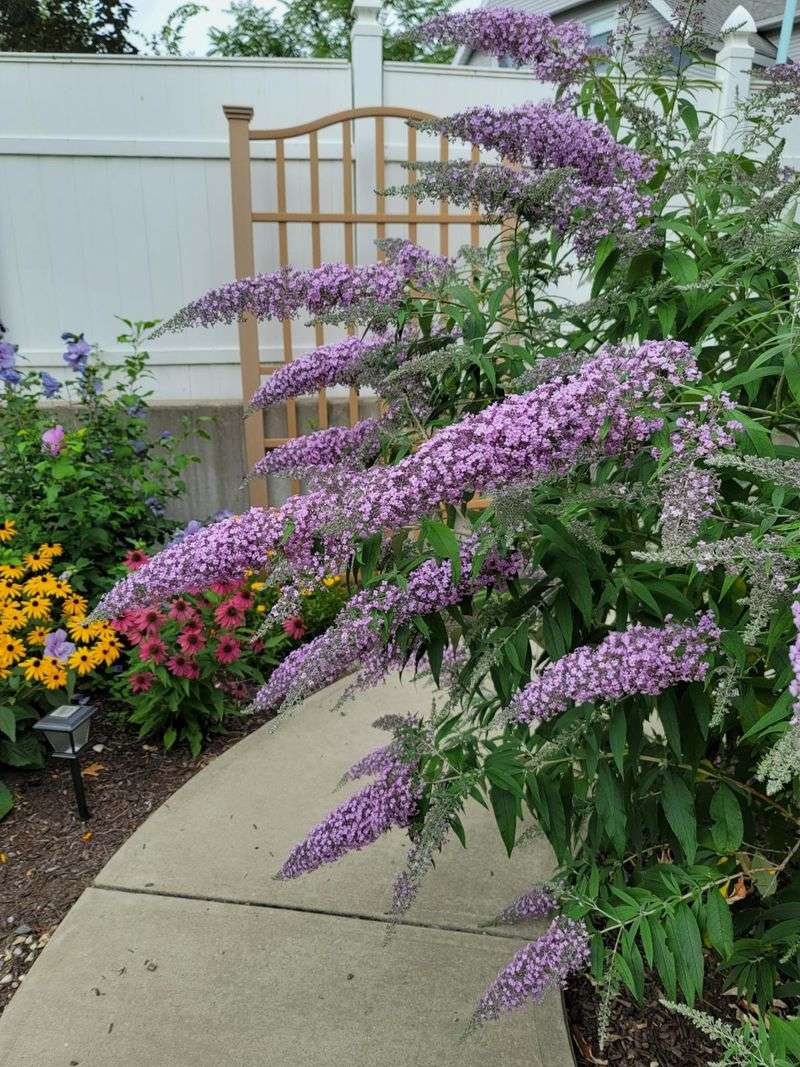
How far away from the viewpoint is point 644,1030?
2.03m

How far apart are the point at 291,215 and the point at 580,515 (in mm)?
4195

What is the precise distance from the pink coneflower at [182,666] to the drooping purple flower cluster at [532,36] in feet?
7.56

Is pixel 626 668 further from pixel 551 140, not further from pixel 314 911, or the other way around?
pixel 314 911

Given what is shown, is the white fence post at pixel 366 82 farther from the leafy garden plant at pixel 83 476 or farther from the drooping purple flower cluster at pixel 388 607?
the drooping purple flower cluster at pixel 388 607

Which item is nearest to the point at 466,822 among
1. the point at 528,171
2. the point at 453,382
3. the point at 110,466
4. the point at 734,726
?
the point at 734,726

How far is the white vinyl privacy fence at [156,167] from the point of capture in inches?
204

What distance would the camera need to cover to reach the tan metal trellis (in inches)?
193

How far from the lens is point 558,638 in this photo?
5.09 feet

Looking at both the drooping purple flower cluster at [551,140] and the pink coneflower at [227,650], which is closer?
the drooping purple flower cluster at [551,140]

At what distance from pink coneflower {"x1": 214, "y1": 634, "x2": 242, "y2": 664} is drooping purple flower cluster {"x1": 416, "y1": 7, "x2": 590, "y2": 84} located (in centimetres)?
222

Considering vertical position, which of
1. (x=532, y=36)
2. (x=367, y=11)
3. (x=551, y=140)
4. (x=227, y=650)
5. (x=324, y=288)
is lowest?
(x=227, y=650)

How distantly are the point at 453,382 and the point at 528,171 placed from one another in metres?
0.44

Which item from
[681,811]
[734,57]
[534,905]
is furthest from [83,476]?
[734,57]

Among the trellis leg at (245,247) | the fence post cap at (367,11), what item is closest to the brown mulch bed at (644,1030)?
the trellis leg at (245,247)
